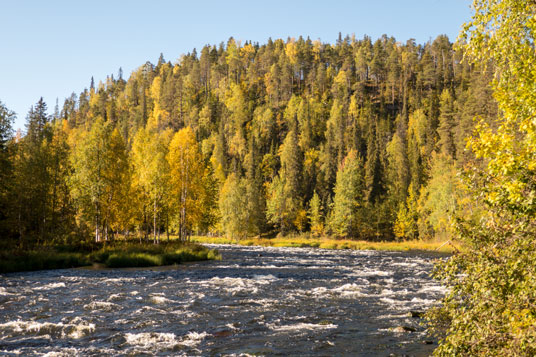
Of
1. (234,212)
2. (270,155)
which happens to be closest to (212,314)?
(234,212)

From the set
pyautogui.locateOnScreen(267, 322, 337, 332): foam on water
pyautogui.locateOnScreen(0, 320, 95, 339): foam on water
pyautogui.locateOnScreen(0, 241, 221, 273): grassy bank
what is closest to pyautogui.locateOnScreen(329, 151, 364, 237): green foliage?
pyautogui.locateOnScreen(0, 241, 221, 273): grassy bank

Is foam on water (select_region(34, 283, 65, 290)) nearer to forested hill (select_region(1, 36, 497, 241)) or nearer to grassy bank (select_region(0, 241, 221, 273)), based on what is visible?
grassy bank (select_region(0, 241, 221, 273))

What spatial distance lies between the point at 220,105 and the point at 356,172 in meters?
89.4

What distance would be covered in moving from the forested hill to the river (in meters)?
6.96

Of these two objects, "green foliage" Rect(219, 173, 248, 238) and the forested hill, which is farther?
"green foliage" Rect(219, 173, 248, 238)

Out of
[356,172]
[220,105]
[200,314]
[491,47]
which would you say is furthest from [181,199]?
[220,105]

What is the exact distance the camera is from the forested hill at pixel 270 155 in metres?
47.9

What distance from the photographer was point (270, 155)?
135 meters

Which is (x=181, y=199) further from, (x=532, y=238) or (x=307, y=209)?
(x=307, y=209)

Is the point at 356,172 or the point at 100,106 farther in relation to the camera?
the point at 100,106

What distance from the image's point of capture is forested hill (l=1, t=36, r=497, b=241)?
4794 cm

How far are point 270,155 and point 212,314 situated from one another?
117 meters

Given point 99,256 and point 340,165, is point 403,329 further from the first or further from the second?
point 340,165

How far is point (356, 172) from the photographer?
98.1 meters
